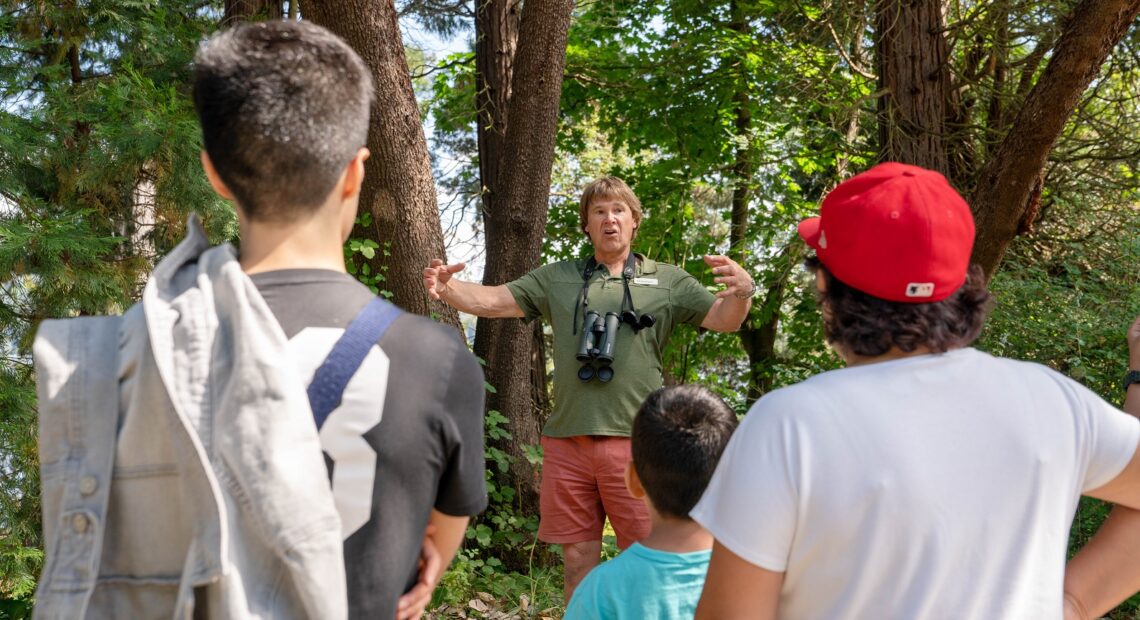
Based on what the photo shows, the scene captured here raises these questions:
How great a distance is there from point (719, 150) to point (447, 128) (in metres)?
3.01

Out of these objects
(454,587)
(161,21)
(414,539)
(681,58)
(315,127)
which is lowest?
(454,587)

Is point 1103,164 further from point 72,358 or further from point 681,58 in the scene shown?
point 72,358

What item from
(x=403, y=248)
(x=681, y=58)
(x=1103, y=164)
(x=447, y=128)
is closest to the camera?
(x=403, y=248)

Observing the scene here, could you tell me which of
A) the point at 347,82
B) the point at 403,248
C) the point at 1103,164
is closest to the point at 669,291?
the point at 403,248

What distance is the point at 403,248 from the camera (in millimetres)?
4953

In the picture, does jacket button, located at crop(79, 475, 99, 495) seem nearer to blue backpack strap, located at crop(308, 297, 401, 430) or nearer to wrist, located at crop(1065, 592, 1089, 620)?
blue backpack strap, located at crop(308, 297, 401, 430)

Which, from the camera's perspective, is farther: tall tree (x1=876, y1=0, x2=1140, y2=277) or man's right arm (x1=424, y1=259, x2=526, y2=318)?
tall tree (x1=876, y1=0, x2=1140, y2=277)

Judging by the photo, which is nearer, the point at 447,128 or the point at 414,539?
the point at 414,539

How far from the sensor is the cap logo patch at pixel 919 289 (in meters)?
1.47

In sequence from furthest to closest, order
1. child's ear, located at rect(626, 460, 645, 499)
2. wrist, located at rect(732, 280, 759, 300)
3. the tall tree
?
the tall tree < wrist, located at rect(732, 280, 759, 300) < child's ear, located at rect(626, 460, 645, 499)

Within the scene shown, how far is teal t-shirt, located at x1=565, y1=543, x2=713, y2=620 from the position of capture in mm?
2121

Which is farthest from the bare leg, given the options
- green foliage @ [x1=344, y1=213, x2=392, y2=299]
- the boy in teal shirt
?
the boy in teal shirt

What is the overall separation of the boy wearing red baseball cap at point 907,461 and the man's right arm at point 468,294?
277 cm

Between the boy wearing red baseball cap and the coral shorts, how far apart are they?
2.61 metres
